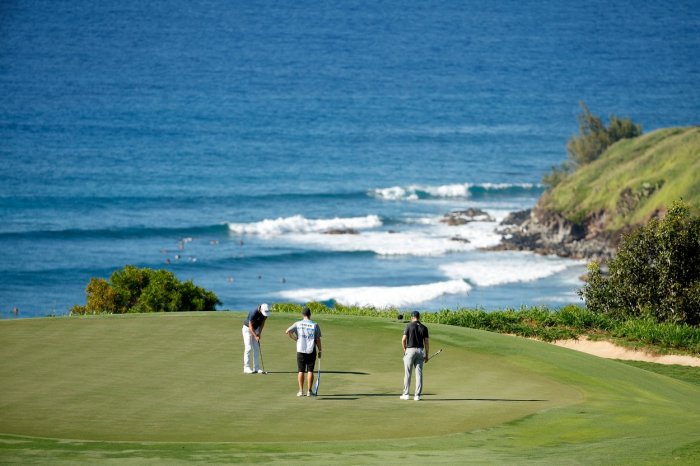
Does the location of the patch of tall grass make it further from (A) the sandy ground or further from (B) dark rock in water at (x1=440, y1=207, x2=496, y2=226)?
(B) dark rock in water at (x1=440, y1=207, x2=496, y2=226)

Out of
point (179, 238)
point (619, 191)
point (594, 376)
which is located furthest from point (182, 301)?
point (179, 238)

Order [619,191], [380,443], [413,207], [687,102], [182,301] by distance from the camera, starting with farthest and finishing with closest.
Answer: [687,102]
[413,207]
[619,191]
[182,301]
[380,443]

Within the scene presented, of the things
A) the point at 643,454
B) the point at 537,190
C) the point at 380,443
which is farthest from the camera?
the point at 537,190

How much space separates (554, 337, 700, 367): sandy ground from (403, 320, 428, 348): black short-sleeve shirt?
1114cm

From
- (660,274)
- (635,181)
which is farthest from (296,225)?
(660,274)

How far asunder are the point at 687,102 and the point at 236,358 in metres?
167

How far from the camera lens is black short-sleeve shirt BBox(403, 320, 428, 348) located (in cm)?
2564

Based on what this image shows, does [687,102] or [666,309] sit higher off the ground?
[687,102]

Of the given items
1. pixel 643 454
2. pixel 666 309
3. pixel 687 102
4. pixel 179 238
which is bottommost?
pixel 643 454

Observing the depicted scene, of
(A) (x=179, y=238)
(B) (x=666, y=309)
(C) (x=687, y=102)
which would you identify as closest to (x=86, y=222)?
(A) (x=179, y=238)

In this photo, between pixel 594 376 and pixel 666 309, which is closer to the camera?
pixel 594 376

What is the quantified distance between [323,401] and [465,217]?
81121 mm

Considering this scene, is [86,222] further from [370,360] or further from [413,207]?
[370,360]

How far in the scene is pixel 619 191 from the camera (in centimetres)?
8831
